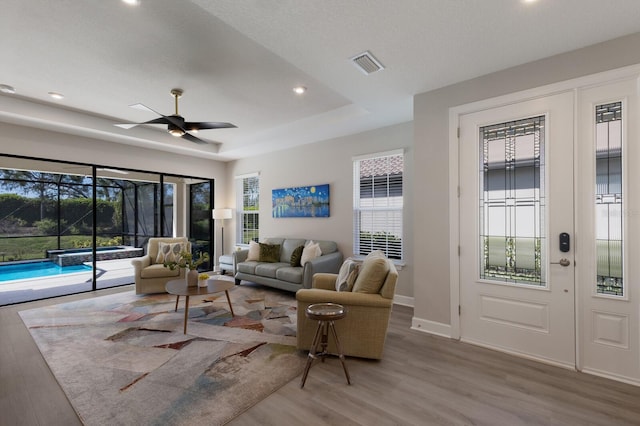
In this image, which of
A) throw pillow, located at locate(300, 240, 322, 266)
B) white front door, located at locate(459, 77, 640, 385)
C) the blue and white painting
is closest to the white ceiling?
white front door, located at locate(459, 77, 640, 385)

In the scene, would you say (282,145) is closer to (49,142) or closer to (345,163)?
(345,163)

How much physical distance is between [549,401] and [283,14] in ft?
11.1

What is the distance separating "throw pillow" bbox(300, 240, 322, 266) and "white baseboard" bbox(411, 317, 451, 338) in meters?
1.93

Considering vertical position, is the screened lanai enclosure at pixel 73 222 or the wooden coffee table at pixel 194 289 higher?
the screened lanai enclosure at pixel 73 222

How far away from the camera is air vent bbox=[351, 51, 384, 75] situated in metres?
2.55

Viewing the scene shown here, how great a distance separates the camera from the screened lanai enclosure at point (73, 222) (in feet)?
15.1

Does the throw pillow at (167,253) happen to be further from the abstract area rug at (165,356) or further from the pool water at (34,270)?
the pool water at (34,270)

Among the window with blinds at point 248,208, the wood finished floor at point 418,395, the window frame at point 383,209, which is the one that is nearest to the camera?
the wood finished floor at point 418,395

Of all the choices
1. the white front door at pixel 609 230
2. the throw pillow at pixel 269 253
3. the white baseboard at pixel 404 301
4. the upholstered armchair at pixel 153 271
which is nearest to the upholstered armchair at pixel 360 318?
the white front door at pixel 609 230

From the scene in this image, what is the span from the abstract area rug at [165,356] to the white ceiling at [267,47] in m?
2.75

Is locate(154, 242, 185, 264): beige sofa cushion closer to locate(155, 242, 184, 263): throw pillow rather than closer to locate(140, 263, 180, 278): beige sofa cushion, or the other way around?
locate(155, 242, 184, 263): throw pillow

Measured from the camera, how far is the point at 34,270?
5.04m

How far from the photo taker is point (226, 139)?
599 centimetres

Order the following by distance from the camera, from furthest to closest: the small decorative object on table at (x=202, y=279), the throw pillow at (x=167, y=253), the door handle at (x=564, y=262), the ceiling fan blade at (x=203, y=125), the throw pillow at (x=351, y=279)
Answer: the throw pillow at (x=167, y=253), the small decorative object on table at (x=202, y=279), the ceiling fan blade at (x=203, y=125), the throw pillow at (x=351, y=279), the door handle at (x=564, y=262)
